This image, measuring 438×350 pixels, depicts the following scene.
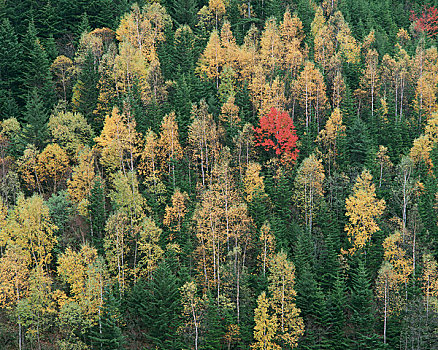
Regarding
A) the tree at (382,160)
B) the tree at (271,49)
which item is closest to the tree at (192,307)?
the tree at (382,160)

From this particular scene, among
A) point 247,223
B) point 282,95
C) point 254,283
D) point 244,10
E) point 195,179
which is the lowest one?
point 254,283

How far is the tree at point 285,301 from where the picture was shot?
69312mm

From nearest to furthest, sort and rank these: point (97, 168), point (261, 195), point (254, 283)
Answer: point (254, 283) < point (261, 195) < point (97, 168)

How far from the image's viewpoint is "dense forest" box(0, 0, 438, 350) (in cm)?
7056

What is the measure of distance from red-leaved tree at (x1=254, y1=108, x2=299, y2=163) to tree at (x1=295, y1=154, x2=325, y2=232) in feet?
21.6

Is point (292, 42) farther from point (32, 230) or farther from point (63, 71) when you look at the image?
point (32, 230)

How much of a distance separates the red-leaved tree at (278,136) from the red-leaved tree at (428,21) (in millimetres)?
63249

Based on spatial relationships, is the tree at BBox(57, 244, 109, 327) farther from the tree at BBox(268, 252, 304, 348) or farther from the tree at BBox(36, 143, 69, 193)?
the tree at BBox(268, 252, 304, 348)

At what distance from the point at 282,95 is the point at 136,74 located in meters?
23.9

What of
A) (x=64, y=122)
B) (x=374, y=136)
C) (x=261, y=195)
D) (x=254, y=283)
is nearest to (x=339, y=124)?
(x=374, y=136)

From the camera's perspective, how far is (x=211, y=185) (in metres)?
82.8

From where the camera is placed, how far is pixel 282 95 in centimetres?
9988

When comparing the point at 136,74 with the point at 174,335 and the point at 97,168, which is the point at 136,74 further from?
the point at 174,335

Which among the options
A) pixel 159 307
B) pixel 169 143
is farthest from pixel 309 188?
pixel 159 307
